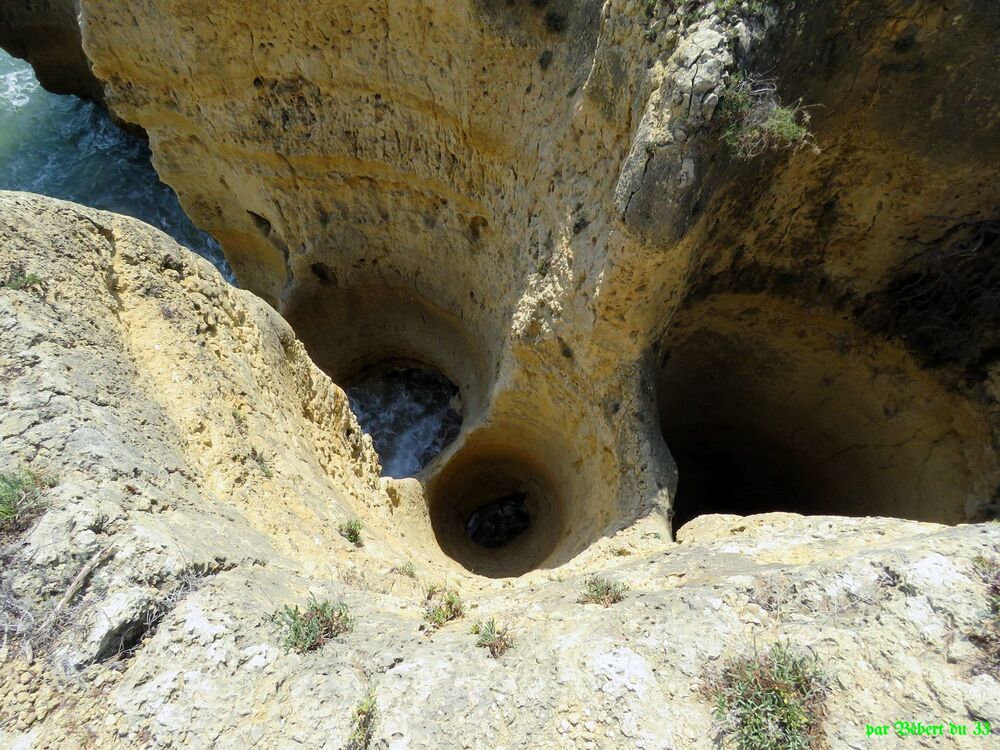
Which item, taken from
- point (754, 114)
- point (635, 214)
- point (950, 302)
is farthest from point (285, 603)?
point (950, 302)

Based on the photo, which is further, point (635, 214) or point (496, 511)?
point (496, 511)

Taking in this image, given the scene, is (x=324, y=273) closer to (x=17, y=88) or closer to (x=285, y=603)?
(x=285, y=603)

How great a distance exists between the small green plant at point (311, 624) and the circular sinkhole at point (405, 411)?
27.9ft

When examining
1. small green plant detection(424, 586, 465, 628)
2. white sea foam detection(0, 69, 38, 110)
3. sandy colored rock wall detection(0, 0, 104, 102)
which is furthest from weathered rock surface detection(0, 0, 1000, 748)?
white sea foam detection(0, 69, 38, 110)

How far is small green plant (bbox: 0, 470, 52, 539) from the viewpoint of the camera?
277 centimetres

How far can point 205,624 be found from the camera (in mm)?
2736

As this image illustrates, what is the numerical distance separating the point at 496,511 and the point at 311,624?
7.66 m

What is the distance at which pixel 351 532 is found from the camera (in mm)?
4305

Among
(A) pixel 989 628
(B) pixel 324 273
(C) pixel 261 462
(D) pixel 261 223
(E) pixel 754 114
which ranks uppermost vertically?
(E) pixel 754 114

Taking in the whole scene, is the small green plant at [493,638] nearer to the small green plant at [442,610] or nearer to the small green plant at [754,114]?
the small green plant at [442,610]

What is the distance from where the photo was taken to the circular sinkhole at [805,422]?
6738 millimetres

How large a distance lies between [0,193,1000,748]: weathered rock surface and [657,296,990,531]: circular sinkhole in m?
3.79

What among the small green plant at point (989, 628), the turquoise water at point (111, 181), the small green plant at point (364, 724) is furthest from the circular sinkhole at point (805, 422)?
the small green plant at point (364, 724)

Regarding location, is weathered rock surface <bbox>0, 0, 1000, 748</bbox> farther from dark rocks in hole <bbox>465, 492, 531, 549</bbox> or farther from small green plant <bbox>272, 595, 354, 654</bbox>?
dark rocks in hole <bbox>465, 492, 531, 549</bbox>
